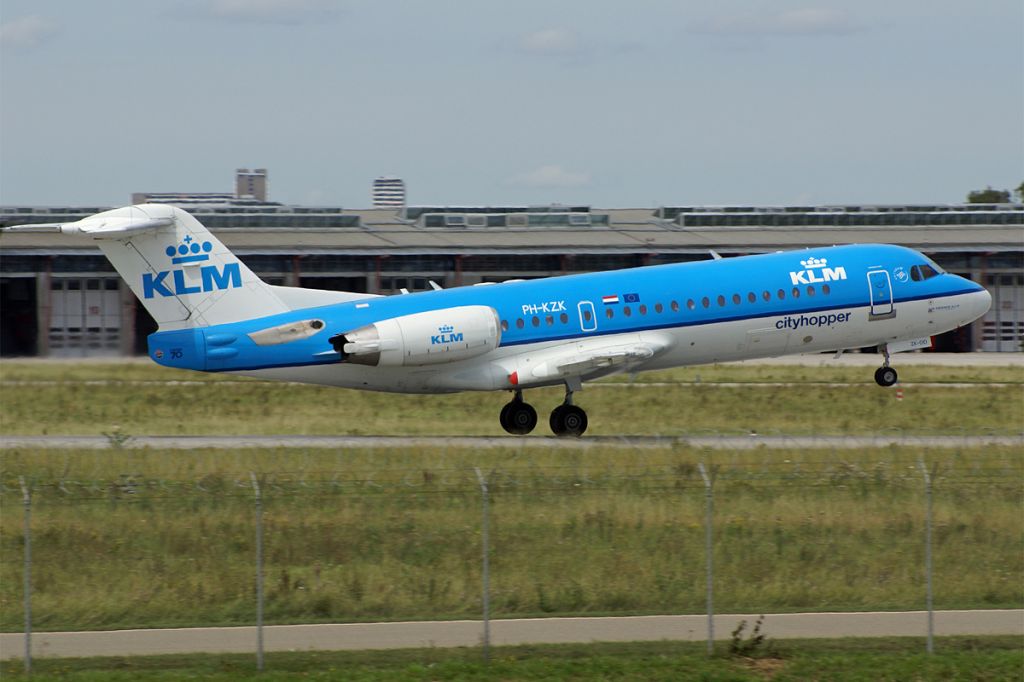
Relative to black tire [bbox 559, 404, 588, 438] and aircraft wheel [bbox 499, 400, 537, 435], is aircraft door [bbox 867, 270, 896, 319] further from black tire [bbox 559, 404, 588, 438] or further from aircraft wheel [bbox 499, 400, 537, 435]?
aircraft wheel [bbox 499, 400, 537, 435]

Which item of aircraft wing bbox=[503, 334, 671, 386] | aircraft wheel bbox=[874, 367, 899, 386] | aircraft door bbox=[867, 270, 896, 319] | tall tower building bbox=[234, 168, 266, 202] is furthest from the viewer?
tall tower building bbox=[234, 168, 266, 202]

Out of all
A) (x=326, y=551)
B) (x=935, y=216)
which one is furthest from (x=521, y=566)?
(x=935, y=216)

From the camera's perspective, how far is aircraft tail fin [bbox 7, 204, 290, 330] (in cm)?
2802

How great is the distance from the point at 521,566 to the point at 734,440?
13.2 metres

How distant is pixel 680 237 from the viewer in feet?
222

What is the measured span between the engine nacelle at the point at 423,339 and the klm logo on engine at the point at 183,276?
2.60 metres

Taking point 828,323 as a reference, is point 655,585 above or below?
below

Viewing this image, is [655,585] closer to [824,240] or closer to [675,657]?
[675,657]

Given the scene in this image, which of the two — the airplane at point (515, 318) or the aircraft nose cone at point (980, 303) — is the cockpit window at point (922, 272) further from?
the aircraft nose cone at point (980, 303)

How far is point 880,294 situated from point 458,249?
107 ft

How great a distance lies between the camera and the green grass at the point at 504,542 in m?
16.5

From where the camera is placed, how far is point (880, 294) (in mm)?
32531

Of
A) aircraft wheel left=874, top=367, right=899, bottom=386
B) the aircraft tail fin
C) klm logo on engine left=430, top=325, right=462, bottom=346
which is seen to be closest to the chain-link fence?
the aircraft tail fin

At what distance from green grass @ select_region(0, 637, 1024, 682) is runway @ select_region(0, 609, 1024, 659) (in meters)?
0.27
